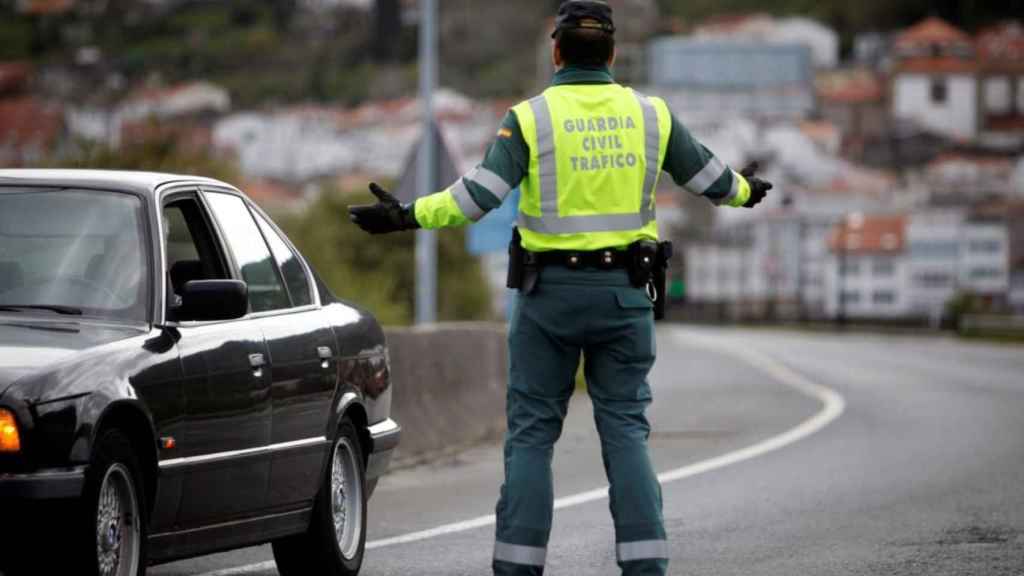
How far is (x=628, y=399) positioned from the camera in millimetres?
5906

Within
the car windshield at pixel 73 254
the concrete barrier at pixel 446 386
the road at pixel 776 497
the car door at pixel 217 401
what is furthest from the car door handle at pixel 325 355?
the concrete barrier at pixel 446 386

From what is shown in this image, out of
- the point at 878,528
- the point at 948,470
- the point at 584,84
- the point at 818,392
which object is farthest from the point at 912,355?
the point at 584,84

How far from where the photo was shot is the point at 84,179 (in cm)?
650

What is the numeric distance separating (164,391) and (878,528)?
4.04 meters

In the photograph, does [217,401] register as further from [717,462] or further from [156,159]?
[156,159]

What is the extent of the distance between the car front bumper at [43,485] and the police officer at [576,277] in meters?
1.21

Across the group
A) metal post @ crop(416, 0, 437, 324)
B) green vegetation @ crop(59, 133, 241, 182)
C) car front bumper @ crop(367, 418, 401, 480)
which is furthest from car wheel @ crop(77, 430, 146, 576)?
green vegetation @ crop(59, 133, 241, 182)

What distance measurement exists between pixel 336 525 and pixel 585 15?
7.46 feet

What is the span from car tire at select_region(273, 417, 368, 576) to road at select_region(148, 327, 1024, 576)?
0.19 meters

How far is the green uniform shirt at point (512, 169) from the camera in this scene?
5910 mm

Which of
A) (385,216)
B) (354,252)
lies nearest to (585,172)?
(385,216)

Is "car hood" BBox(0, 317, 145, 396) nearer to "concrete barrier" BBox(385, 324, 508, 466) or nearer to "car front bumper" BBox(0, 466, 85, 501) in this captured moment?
"car front bumper" BBox(0, 466, 85, 501)

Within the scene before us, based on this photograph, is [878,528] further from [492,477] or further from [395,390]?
[395,390]

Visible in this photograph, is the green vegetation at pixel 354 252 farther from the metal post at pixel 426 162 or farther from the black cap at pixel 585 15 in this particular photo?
the black cap at pixel 585 15
